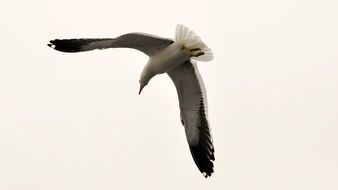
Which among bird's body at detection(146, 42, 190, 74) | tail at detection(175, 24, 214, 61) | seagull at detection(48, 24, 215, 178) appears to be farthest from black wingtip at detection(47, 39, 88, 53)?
tail at detection(175, 24, 214, 61)

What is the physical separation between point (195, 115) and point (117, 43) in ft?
4.50

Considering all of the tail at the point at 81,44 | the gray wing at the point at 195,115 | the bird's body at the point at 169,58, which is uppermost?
the tail at the point at 81,44

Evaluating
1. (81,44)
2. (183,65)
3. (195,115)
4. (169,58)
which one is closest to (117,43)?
(81,44)

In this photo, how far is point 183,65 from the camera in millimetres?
7102

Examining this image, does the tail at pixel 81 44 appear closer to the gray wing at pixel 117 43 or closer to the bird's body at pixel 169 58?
the gray wing at pixel 117 43

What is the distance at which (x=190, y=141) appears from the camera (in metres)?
7.41

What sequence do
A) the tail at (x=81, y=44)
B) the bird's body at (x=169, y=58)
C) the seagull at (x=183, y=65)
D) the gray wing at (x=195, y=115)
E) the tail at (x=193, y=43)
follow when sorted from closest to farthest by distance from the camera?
the tail at (x=81, y=44), the seagull at (x=183, y=65), the tail at (x=193, y=43), the bird's body at (x=169, y=58), the gray wing at (x=195, y=115)

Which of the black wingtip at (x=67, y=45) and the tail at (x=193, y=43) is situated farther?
the tail at (x=193, y=43)

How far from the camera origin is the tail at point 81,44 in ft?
20.9

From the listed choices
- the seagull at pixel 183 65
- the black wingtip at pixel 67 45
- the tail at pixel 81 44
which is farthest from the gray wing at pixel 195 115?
the black wingtip at pixel 67 45

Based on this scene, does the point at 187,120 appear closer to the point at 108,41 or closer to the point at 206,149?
the point at 206,149

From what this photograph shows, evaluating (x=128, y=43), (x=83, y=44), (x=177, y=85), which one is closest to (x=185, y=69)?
(x=177, y=85)

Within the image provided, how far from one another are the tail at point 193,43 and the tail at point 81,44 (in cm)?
72

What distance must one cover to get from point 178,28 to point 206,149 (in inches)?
57.6
